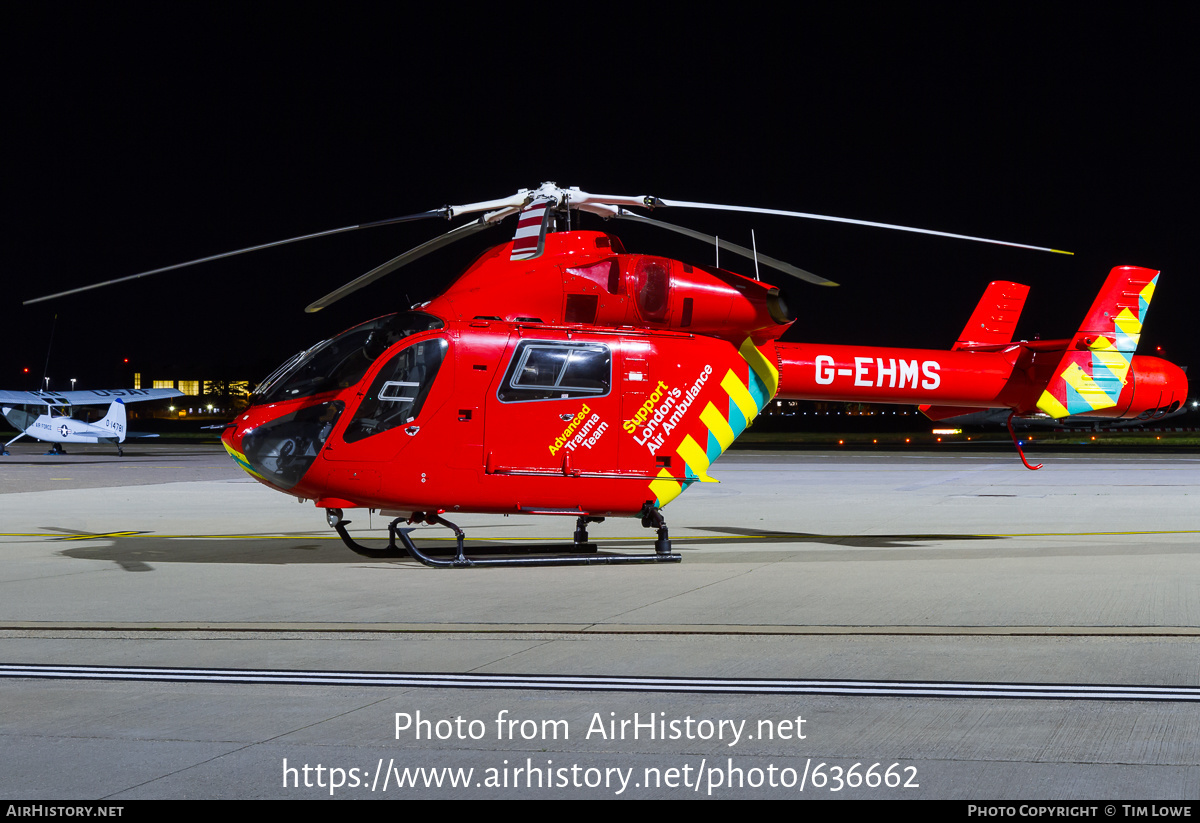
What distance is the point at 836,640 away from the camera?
704cm

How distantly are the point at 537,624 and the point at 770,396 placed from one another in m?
5.87

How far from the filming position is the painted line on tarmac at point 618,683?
5.54 meters

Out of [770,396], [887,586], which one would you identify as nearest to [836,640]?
[887,586]

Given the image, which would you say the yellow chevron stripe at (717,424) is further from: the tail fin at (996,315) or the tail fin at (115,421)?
the tail fin at (115,421)

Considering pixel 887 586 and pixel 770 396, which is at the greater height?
pixel 770 396

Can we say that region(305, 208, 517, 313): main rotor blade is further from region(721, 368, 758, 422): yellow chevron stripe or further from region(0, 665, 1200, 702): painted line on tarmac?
region(0, 665, 1200, 702): painted line on tarmac

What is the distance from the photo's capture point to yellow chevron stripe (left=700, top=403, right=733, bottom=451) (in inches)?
466

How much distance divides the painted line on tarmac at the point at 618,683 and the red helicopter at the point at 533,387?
4431 millimetres

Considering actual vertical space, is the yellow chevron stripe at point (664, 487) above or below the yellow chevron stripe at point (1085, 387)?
below

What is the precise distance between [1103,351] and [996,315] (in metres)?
Answer: 2.28

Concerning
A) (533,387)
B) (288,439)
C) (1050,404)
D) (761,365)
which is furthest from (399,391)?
(1050,404)

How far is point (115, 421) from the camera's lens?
1706 inches

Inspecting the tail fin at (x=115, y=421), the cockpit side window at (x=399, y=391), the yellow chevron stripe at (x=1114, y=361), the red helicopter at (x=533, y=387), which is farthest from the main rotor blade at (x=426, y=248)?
the tail fin at (x=115, y=421)

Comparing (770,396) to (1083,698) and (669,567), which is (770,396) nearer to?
(669,567)
